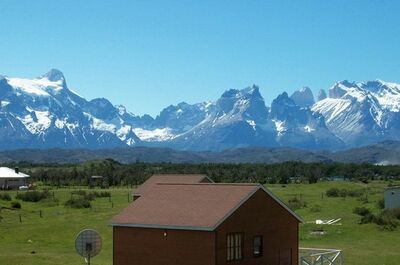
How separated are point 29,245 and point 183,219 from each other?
2381cm

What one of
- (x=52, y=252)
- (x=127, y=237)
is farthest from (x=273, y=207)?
(x=52, y=252)

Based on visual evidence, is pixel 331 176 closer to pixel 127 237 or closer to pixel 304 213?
pixel 304 213

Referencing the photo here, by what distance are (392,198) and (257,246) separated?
43.4 meters

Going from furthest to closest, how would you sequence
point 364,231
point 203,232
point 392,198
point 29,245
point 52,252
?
point 392,198, point 364,231, point 29,245, point 52,252, point 203,232

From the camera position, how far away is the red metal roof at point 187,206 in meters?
35.8

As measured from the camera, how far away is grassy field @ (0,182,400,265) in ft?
155

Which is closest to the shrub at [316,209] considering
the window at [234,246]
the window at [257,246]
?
the window at [257,246]

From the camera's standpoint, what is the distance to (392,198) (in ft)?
254

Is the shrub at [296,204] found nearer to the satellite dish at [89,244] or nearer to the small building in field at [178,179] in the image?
the small building in field at [178,179]

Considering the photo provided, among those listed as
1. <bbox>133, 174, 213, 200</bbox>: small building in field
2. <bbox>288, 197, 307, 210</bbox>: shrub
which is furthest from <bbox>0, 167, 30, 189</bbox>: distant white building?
<bbox>133, 174, 213, 200</bbox>: small building in field

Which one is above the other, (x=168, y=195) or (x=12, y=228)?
(x=168, y=195)

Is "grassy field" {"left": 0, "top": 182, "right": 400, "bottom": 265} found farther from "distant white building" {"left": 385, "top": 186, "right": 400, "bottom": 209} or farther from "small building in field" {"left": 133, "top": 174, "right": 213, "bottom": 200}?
"small building in field" {"left": 133, "top": 174, "right": 213, "bottom": 200}

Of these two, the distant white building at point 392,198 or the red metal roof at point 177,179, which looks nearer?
the red metal roof at point 177,179

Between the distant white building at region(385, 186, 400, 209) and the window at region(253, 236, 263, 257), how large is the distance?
42174 mm
